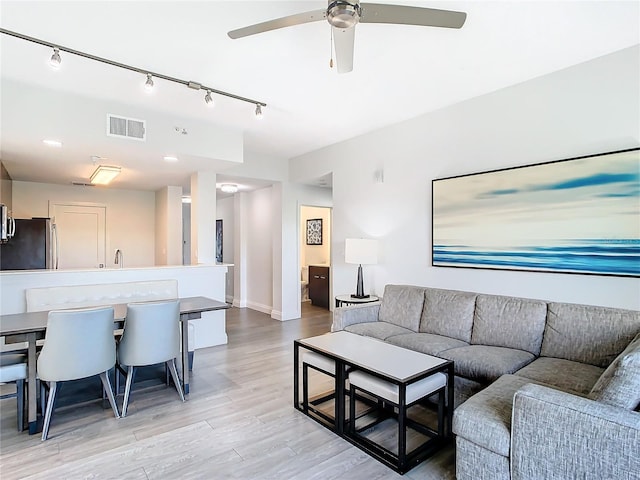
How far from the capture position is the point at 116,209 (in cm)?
682

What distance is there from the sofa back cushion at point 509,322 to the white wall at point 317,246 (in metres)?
5.28

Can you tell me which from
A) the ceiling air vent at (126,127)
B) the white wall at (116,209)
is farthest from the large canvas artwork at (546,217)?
the white wall at (116,209)

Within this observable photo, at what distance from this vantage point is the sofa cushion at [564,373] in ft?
7.21

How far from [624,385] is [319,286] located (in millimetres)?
6324

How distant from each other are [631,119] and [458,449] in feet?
9.11

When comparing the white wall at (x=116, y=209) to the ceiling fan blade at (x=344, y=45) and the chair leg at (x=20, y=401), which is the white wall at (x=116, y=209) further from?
the ceiling fan blade at (x=344, y=45)

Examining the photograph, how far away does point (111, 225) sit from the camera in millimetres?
6773

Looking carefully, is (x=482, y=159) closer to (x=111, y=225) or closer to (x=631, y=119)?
(x=631, y=119)

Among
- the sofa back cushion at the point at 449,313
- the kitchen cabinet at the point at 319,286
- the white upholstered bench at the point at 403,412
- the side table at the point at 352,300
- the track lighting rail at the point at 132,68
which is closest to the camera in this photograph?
the white upholstered bench at the point at 403,412

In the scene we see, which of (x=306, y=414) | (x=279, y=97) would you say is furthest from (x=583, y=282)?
(x=279, y=97)

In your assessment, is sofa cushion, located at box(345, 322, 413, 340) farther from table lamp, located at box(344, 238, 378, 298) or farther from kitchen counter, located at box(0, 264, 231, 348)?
kitchen counter, located at box(0, 264, 231, 348)

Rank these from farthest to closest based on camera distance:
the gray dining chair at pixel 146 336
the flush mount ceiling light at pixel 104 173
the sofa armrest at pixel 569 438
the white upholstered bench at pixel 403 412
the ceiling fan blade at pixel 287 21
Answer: the flush mount ceiling light at pixel 104 173 < the gray dining chair at pixel 146 336 < the white upholstered bench at pixel 403 412 < the ceiling fan blade at pixel 287 21 < the sofa armrest at pixel 569 438

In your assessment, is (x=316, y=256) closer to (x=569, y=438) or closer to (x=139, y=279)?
(x=139, y=279)

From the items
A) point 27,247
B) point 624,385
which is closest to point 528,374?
point 624,385
